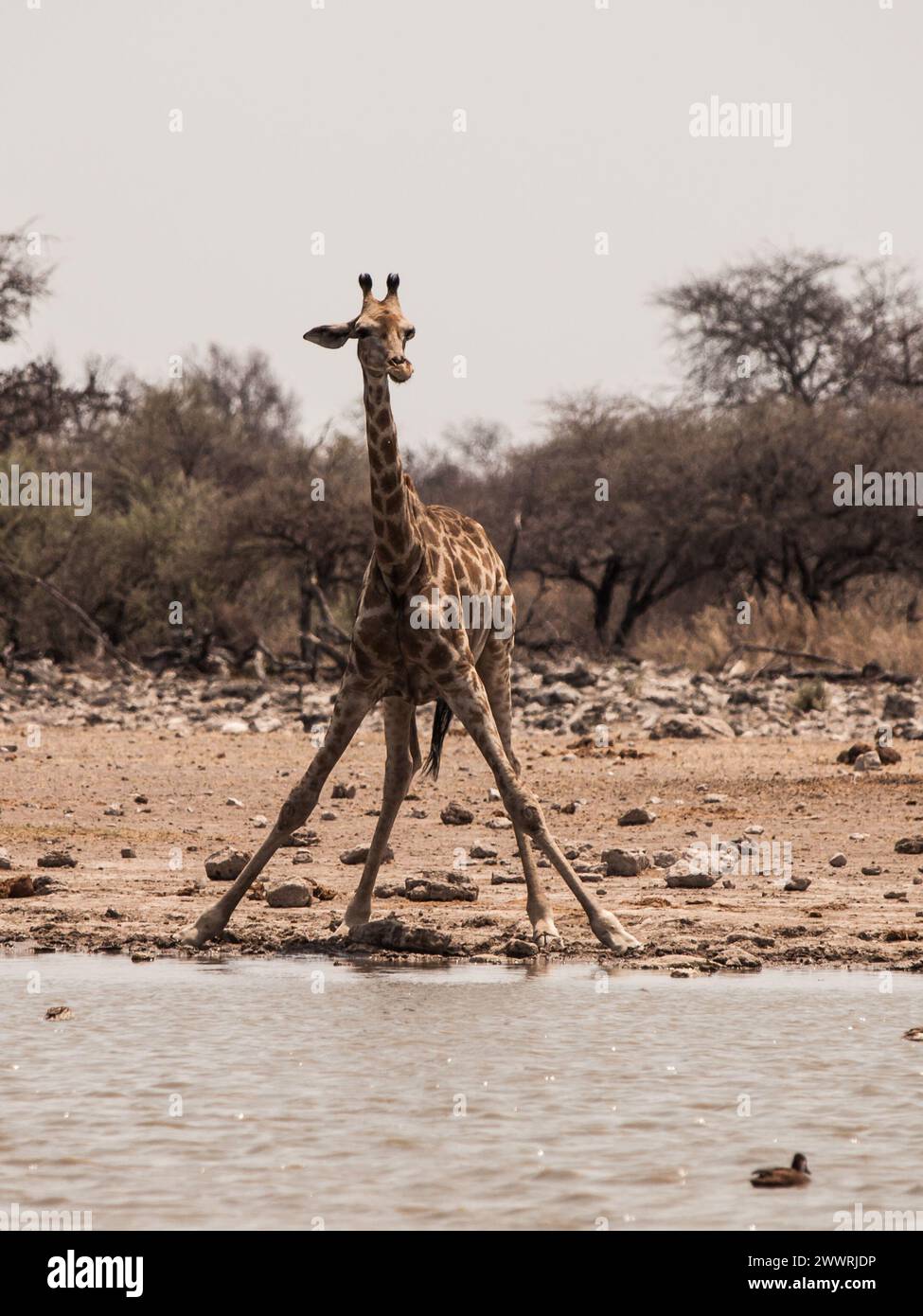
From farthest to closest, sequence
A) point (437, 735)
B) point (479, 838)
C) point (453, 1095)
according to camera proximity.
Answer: point (479, 838)
point (437, 735)
point (453, 1095)

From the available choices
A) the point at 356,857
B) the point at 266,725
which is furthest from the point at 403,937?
the point at 266,725

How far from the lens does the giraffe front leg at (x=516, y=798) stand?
7434mm

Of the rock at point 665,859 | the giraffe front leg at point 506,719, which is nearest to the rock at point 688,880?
the rock at point 665,859

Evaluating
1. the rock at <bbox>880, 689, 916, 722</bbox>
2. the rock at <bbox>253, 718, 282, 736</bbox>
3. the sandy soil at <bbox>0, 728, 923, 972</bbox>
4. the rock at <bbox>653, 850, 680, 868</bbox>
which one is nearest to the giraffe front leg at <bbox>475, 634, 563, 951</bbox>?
the sandy soil at <bbox>0, 728, 923, 972</bbox>

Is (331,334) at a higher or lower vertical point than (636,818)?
higher

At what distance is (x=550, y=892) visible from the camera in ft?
30.0

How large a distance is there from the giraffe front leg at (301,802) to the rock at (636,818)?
3.74m

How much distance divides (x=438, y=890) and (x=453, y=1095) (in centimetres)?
357

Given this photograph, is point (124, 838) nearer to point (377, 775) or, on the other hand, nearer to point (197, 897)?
point (197, 897)

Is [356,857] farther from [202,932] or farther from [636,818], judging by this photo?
[636,818]

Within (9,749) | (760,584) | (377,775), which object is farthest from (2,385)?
(377,775)

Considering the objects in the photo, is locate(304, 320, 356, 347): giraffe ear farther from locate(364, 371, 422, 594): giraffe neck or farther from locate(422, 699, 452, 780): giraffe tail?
locate(422, 699, 452, 780): giraffe tail

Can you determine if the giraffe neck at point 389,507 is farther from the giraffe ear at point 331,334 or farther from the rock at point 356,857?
the rock at point 356,857

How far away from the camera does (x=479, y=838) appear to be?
34.9 ft
